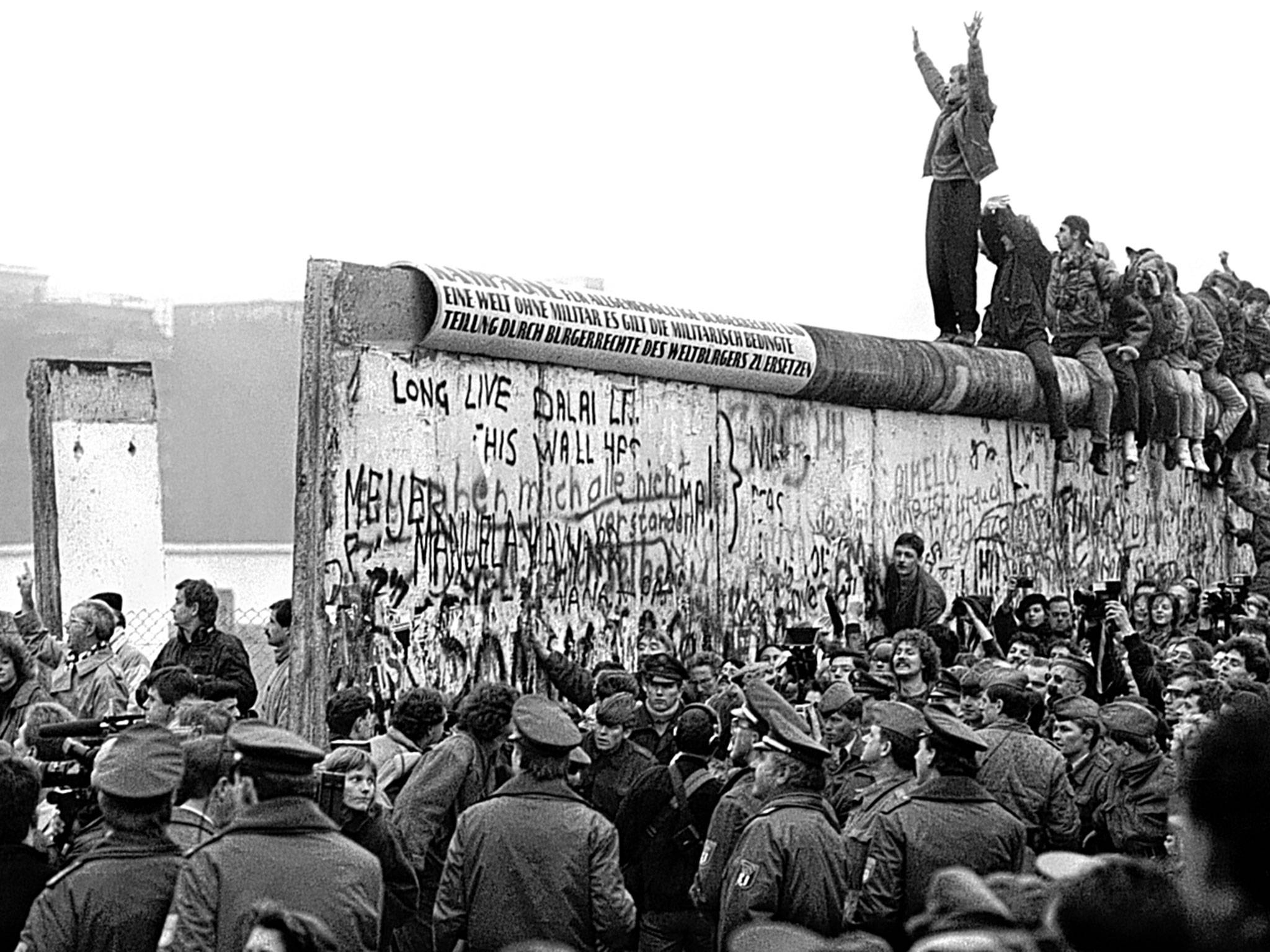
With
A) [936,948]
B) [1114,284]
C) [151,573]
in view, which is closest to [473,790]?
[936,948]

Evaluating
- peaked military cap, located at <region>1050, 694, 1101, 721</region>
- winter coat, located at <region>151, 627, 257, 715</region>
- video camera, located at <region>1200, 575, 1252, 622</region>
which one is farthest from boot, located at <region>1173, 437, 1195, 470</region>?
winter coat, located at <region>151, 627, 257, 715</region>

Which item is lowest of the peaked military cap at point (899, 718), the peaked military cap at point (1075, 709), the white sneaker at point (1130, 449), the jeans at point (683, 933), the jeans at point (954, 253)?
the jeans at point (683, 933)

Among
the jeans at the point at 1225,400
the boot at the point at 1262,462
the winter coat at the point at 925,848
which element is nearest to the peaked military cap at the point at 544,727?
the winter coat at the point at 925,848

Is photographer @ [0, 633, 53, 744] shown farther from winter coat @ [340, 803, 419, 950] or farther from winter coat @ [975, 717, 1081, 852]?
winter coat @ [975, 717, 1081, 852]

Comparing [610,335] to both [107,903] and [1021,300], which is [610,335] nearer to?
[1021,300]

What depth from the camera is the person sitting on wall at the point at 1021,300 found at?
66.2ft

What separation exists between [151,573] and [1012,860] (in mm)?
8403

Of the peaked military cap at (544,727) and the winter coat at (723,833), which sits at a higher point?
the peaked military cap at (544,727)

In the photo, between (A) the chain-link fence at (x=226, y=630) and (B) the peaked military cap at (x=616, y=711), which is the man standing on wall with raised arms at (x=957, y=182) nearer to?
(A) the chain-link fence at (x=226, y=630)

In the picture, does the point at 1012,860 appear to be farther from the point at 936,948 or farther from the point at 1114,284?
the point at 1114,284

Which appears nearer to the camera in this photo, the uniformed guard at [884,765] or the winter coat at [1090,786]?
the uniformed guard at [884,765]

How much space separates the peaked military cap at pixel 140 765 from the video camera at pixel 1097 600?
9.82 m

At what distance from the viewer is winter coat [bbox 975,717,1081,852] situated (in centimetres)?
915

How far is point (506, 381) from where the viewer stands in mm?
12945
